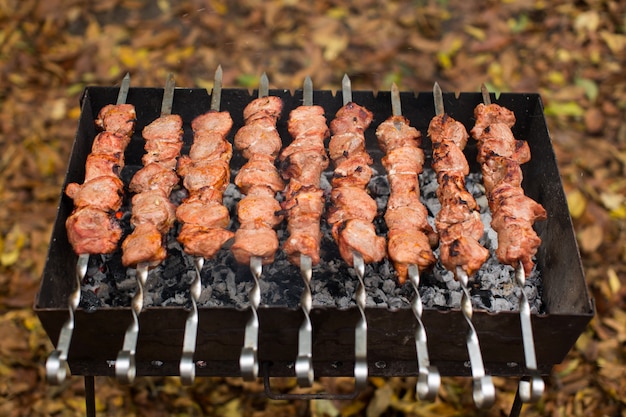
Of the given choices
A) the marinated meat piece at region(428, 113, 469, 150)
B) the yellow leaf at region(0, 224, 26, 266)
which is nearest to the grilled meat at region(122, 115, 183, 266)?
the marinated meat piece at region(428, 113, 469, 150)

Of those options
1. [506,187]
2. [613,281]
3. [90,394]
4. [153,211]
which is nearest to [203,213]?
[153,211]

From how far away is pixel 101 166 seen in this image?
338 cm

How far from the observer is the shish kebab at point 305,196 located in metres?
2.63

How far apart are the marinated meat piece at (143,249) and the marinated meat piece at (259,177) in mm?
564

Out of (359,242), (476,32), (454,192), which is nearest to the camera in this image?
(359,242)

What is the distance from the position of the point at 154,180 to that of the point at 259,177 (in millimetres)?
567

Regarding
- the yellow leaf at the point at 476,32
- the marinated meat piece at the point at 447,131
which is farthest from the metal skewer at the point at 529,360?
the yellow leaf at the point at 476,32

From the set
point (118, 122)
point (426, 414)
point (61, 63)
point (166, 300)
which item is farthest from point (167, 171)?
point (61, 63)

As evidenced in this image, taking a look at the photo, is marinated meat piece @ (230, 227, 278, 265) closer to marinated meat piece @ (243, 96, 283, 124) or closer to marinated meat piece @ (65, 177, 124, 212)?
marinated meat piece @ (65, 177, 124, 212)

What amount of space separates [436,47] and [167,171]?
13.2ft

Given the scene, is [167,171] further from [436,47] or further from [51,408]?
[436,47]

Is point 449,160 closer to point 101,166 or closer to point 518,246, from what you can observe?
point 518,246

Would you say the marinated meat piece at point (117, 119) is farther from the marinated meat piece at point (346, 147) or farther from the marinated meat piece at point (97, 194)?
the marinated meat piece at point (346, 147)

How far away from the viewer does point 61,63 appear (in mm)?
6336
